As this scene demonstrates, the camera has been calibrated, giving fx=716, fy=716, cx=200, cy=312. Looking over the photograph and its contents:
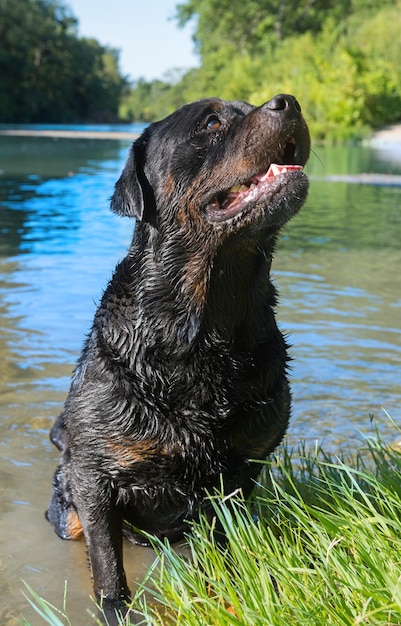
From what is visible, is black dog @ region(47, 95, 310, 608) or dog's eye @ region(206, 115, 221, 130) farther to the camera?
dog's eye @ region(206, 115, 221, 130)

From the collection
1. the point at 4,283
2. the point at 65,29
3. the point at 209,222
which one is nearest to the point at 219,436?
the point at 209,222

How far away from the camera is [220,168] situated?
9.77 ft

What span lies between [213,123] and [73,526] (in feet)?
6.71

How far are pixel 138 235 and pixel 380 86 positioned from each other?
131 ft

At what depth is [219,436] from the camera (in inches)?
118

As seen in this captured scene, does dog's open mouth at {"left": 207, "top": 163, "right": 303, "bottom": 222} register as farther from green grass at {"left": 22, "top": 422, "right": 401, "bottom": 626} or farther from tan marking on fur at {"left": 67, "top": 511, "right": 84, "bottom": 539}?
tan marking on fur at {"left": 67, "top": 511, "right": 84, "bottom": 539}

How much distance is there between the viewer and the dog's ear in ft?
10.1

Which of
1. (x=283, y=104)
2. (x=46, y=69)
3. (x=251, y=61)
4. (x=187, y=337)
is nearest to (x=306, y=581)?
(x=187, y=337)

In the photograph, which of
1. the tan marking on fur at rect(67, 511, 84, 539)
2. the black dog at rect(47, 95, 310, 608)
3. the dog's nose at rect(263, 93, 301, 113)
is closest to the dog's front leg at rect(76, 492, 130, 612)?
A: the black dog at rect(47, 95, 310, 608)

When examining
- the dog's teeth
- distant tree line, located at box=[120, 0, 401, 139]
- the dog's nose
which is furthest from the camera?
distant tree line, located at box=[120, 0, 401, 139]

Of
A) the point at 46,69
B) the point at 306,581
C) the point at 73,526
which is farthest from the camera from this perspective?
the point at 46,69

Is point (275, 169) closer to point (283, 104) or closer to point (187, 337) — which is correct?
point (283, 104)

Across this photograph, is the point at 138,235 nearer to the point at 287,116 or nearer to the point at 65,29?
the point at 287,116

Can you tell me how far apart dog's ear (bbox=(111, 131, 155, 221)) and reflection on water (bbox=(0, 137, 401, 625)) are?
819 mm
